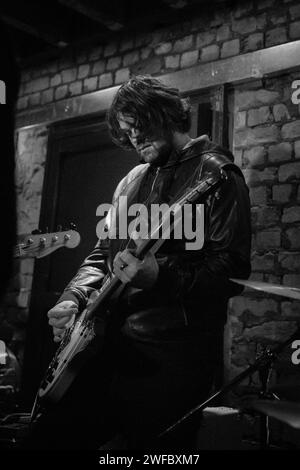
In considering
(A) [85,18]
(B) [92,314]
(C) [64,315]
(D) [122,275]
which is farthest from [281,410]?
(A) [85,18]

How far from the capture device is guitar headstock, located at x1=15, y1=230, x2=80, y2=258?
12.3ft

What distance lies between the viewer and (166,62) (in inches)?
183

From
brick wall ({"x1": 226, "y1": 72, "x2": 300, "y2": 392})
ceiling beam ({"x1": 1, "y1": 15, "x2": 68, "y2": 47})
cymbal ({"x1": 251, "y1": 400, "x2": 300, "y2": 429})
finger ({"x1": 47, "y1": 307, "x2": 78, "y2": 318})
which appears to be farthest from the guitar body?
ceiling beam ({"x1": 1, "y1": 15, "x2": 68, "y2": 47})

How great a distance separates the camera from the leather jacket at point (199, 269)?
2.15 m

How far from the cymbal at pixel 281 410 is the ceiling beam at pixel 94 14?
144 inches

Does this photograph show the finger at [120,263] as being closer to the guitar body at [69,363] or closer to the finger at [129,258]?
the finger at [129,258]

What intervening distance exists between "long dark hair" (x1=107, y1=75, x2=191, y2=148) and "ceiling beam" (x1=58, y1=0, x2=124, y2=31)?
7.07 feet

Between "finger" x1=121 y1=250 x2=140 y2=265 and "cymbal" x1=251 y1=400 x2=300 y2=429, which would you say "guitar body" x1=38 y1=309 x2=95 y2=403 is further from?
"cymbal" x1=251 y1=400 x2=300 y2=429

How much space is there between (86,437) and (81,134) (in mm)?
3414

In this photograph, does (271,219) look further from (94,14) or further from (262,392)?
(94,14)

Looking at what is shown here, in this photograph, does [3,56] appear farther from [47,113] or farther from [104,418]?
[47,113]

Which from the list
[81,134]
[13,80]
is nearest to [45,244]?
[81,134]

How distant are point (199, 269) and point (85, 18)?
149 inches

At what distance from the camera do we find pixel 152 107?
253 cm
